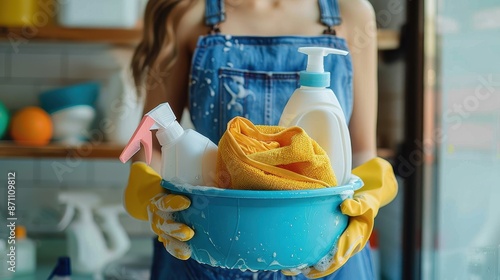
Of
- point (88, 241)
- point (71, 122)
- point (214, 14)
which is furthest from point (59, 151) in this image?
point (214, 14)

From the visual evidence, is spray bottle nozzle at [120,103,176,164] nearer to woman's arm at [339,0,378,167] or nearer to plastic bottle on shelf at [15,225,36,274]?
woman's arm at [339,0,378,167]

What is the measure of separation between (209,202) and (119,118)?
1.10m

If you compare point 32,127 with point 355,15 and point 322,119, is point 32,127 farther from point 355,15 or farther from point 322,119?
point 322,119

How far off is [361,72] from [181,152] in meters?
0.38

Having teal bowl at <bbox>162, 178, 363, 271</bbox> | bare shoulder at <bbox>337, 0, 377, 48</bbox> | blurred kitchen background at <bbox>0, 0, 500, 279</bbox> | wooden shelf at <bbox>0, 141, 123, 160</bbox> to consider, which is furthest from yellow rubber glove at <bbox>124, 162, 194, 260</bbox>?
wooden shelf at <bbox>0, 141, 123, 160</bbox>

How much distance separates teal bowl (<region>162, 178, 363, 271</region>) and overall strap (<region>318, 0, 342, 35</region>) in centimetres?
32

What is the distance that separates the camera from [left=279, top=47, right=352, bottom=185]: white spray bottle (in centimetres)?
61

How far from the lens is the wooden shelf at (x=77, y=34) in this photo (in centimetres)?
158

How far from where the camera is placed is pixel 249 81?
2.77 feet

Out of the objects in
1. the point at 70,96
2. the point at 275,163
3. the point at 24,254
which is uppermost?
the point at 275,163

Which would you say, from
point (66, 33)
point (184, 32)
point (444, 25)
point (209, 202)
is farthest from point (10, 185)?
point (209, 202)

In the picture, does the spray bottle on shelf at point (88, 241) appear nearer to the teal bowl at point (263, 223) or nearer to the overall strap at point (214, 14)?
the overall strap at point (214, 14)

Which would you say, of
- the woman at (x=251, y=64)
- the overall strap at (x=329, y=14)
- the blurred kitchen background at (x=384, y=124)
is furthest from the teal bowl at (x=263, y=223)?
the blurred kitchen background at (x=384, y=124)

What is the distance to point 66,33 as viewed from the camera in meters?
1.59
